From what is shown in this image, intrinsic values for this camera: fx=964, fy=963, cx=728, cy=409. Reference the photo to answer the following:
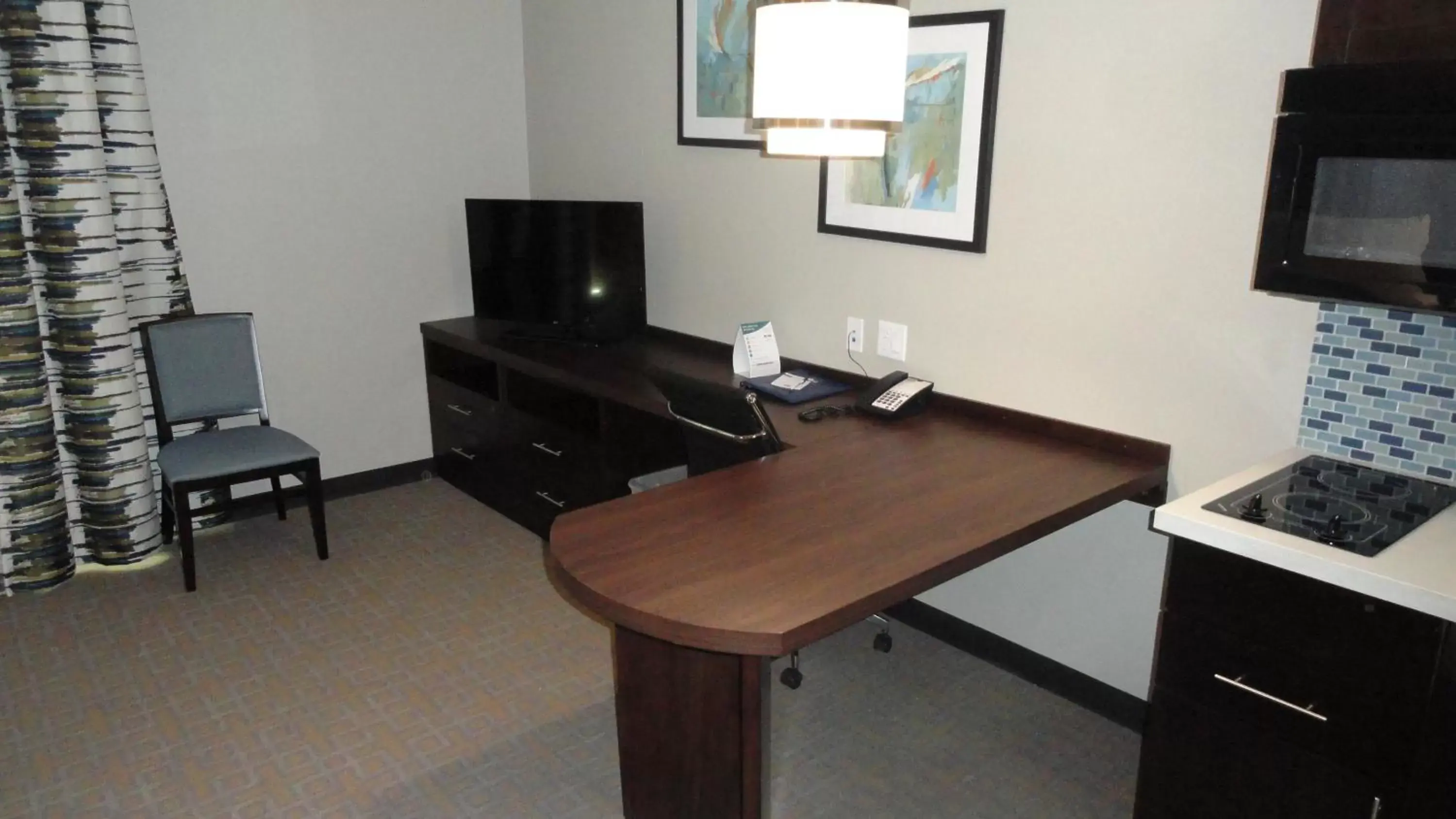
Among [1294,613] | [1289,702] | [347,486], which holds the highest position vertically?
[1294,613]

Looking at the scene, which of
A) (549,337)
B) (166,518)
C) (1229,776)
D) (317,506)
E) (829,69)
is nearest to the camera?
(829,69)

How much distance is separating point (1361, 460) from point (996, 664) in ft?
4.00

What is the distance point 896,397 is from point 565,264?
168cm

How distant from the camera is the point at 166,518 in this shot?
3750mm

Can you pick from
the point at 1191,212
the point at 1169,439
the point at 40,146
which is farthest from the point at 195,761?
the point at 1191,212

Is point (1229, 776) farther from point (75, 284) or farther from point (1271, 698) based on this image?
point (75, 284)

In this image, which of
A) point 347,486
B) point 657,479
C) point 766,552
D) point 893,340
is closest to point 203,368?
point 347,486

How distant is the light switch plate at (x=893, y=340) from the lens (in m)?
2.97

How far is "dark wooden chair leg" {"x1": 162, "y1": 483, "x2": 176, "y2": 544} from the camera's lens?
12.0 feet

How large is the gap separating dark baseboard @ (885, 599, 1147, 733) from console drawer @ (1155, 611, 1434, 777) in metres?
0.79

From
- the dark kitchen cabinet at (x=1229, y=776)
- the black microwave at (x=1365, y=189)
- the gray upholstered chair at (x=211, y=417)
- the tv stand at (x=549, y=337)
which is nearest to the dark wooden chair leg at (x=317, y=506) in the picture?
the gray upholstered chair at (x=211, y=417)

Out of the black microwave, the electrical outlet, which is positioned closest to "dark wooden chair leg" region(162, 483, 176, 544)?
the electrical outlet

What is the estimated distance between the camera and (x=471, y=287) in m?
4.47

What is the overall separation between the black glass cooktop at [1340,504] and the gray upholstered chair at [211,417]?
3.07 metres
